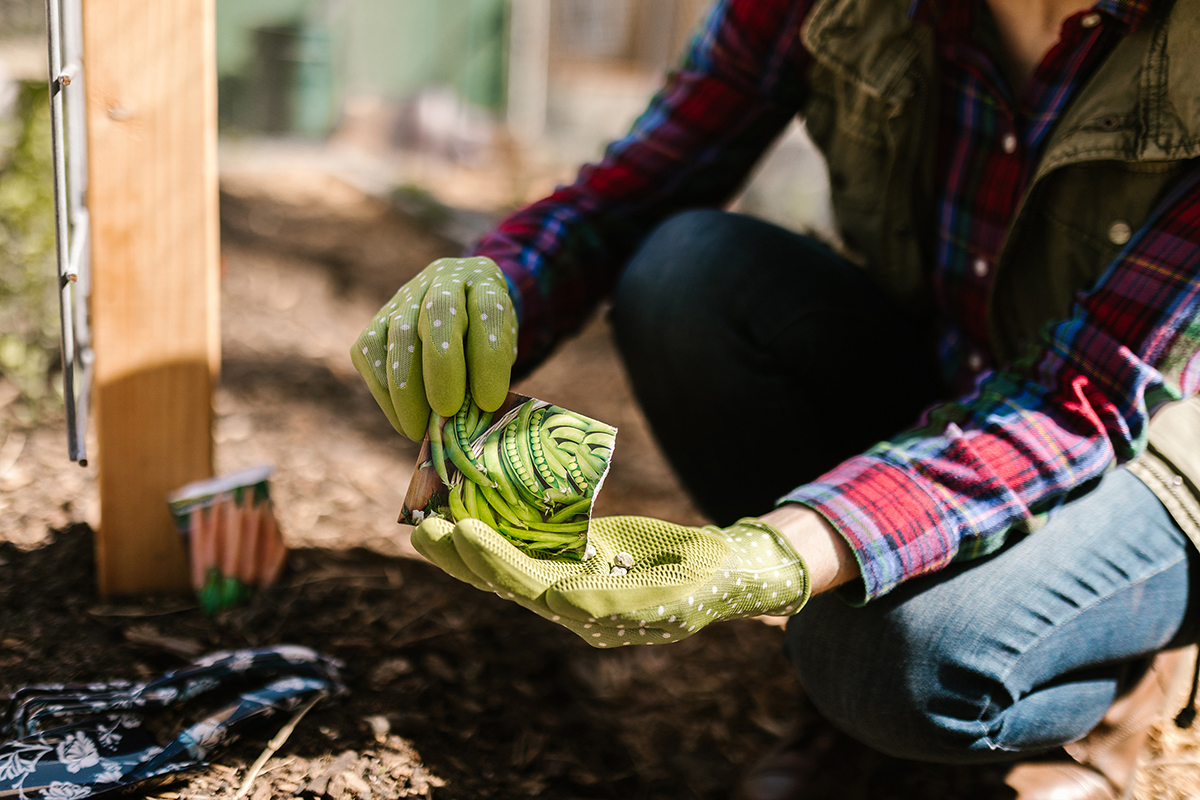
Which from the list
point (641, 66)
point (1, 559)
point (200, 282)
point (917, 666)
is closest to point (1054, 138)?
point (917, 666)

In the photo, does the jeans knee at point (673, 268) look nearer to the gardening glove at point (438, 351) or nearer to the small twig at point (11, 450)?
the gardening glove at point (438, 351)

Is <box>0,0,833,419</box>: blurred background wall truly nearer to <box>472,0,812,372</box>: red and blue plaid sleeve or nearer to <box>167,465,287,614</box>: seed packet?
<box>472,0,812,372</box>: red and blue plaid sleeve

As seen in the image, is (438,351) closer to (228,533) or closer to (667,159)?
(228,533)

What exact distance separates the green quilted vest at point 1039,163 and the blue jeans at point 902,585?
0.07 m

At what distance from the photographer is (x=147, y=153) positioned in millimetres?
1091

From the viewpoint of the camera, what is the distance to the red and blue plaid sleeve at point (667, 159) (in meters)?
1.29

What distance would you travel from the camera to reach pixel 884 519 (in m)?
0.88

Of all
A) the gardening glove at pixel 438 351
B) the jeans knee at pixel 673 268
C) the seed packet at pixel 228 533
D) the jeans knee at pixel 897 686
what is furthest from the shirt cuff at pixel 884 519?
the seed packet at pixel 228 533

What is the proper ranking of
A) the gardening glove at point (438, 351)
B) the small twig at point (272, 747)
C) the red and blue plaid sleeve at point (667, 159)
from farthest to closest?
the red and blue plaid sleeve at point (667, 159), the small twig at point (272, 747), the gardening glove at point (438, 351)

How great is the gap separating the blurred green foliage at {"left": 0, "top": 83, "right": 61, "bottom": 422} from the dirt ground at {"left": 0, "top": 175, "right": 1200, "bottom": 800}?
93 millimetres

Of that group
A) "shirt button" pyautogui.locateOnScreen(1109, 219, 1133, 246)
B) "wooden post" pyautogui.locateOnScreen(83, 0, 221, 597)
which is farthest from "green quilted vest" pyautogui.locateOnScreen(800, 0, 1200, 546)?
"wooden post" pyautogui.locateOnScreen(83, 0, 221, 597)

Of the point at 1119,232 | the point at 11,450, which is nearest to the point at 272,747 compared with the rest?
the point at 11,450

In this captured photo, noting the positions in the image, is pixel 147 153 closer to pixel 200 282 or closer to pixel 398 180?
pixel 200 282

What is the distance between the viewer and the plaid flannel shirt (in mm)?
903
